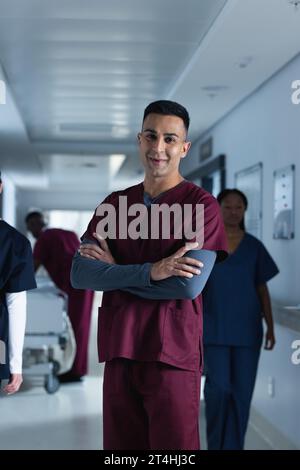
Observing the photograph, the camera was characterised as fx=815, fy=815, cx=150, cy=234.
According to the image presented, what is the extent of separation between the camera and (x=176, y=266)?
2111mm

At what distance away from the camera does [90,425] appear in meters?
5.12

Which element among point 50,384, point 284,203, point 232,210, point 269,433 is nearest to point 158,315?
point 232,210

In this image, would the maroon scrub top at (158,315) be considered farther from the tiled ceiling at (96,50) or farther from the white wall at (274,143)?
the white wall at (274,143)

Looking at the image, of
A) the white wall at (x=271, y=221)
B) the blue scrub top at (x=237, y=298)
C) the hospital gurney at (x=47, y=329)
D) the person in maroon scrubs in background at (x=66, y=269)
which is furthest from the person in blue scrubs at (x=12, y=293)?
the person in maroon scrubs in background at (x=66, y=269)

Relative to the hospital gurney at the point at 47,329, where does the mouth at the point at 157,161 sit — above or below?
above

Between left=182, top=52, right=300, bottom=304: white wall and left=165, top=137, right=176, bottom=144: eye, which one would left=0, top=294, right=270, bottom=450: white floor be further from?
left=165, top=137, right=176, bottom=144: eye

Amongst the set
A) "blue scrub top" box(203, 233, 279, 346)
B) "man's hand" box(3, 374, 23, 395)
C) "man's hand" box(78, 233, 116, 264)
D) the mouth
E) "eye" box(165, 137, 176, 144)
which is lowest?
"man's hand" box(3, 374, 23, 395)

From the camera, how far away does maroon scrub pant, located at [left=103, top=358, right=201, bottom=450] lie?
2.13 m

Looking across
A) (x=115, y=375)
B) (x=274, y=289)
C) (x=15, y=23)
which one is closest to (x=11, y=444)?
(x=274, y=289)

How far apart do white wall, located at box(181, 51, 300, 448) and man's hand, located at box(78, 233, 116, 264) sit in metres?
2.29

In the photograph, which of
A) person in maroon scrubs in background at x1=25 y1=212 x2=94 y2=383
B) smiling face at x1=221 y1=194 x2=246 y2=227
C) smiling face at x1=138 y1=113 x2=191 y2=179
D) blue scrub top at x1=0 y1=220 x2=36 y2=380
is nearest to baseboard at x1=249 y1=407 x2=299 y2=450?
smiling face at x1=221 y1=194 x2=246 y2=227

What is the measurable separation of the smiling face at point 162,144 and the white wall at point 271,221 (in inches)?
88.4

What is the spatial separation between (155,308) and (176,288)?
100 mm

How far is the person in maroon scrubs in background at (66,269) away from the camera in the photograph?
6484 mm
